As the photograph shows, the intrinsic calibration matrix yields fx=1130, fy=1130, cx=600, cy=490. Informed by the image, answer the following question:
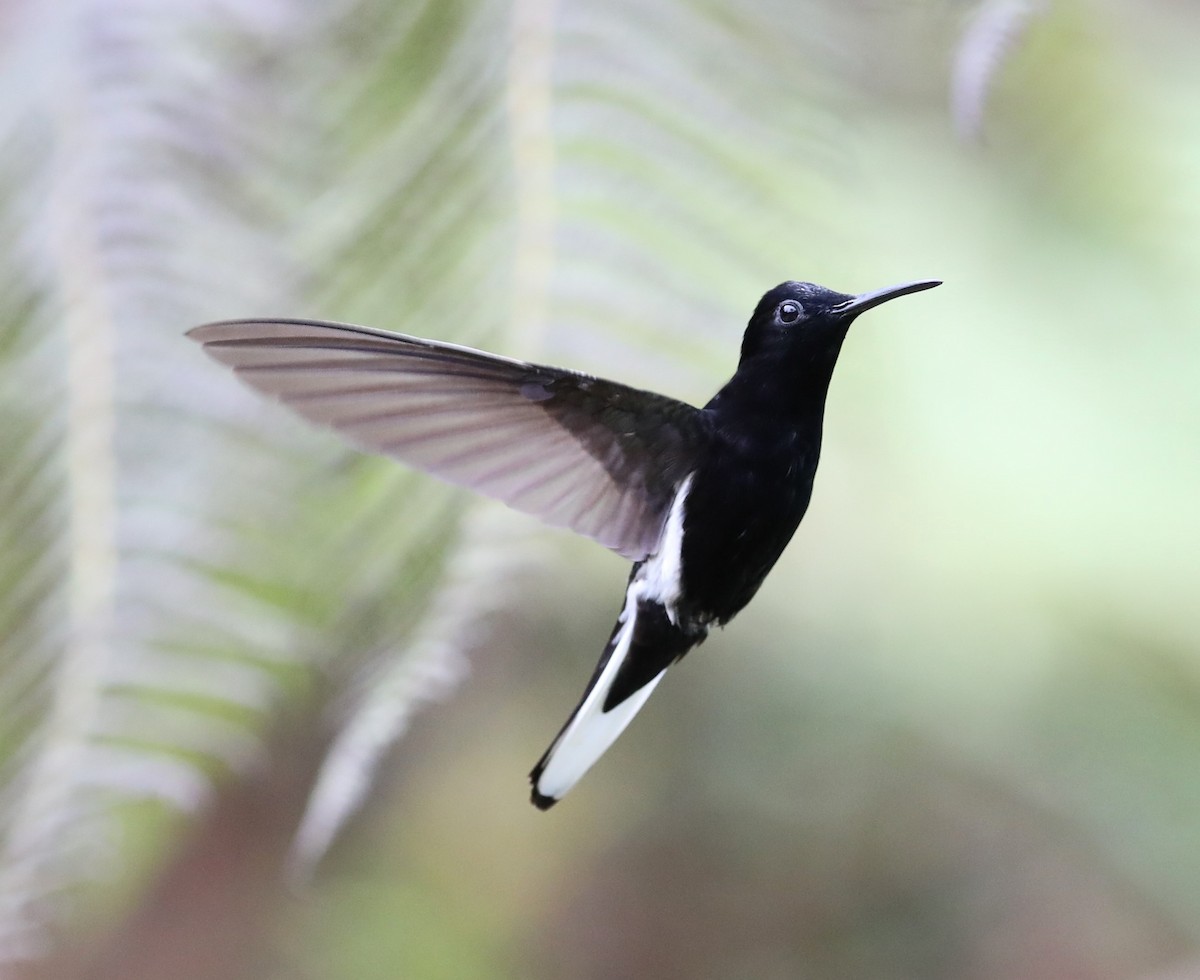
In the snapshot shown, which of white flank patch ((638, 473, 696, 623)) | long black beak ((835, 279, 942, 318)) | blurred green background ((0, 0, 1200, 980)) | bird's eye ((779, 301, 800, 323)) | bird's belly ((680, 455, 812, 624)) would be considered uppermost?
long black beak ((835, 279, 942, 318))

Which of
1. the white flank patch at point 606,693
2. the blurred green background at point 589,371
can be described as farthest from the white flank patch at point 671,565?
the blurred green background at point 589,371

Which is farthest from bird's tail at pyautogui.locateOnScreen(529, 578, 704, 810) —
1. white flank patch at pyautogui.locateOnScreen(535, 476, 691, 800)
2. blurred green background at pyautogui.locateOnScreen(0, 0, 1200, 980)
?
blurred green background at pyautogui.locateOnScreen(0, 0, 1200, 980)

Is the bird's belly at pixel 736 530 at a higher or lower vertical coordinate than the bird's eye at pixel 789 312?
lower

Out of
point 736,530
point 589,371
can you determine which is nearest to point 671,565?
point 736,530

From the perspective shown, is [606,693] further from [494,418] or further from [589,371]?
[589,371]

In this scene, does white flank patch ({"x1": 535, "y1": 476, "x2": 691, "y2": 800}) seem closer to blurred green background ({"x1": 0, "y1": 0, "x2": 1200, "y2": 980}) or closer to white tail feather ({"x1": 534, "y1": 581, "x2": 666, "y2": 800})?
white tail feather ({"x1": 534, "y1": 581, "x2": 666, "y2": 800})

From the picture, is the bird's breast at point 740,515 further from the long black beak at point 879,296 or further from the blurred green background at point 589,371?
the blurred green background at point 589,371

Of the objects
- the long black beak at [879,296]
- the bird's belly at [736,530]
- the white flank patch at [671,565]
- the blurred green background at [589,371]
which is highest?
the long black beak at [879,296]

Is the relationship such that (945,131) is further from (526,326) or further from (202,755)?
(202,755)
